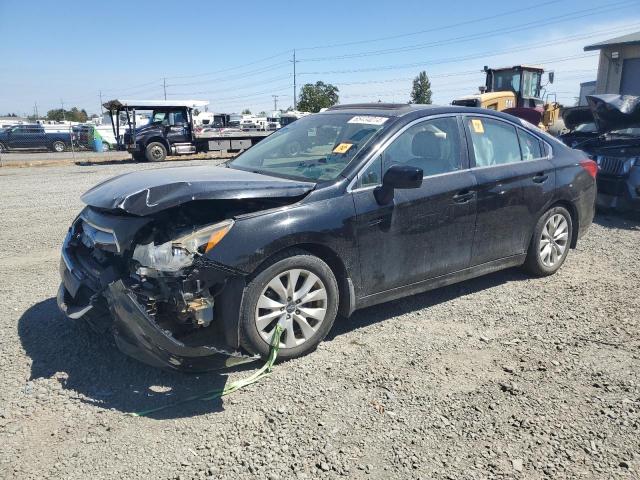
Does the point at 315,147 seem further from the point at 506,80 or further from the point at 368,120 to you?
the point at 506,80

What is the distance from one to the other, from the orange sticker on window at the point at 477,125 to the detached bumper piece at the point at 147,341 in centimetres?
282

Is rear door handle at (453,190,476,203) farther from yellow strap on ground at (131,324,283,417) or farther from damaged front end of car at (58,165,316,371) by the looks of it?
yellow strap on ground at (131,324,283,417)

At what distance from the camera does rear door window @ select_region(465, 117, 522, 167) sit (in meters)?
4.48

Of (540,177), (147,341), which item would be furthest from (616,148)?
(147,341)

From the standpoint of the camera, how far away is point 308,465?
2504 millimetres

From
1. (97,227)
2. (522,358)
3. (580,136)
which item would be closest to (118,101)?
(580,136)

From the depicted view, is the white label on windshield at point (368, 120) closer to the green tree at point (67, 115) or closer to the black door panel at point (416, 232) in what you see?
the black door panel at point (416, 232)

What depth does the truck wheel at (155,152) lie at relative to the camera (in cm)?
2153

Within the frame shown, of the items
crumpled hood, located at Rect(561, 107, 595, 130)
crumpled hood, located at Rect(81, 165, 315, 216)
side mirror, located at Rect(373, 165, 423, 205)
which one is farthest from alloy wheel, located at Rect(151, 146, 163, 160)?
side mirror, located at Rect(373, 165, 423, 205)

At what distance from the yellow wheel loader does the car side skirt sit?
42.7 ft

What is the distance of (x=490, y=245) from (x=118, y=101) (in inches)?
777

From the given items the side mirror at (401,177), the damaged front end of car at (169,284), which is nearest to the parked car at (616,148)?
the side mirror at (401,177)

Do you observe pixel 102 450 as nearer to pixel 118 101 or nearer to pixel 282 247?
pixel 282 247

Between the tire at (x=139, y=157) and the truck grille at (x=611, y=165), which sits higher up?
the truck grille at (x=611, y=165)
